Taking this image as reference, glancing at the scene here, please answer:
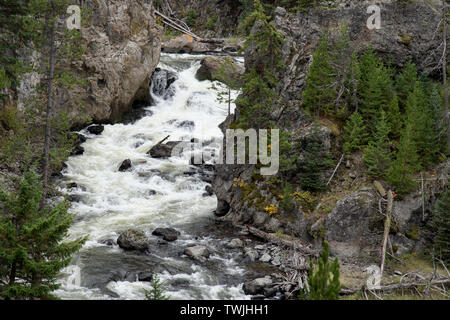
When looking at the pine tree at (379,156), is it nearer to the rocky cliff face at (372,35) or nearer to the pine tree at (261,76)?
the rocky cliff face at (372,35)

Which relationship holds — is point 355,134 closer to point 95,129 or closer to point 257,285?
point 257,285

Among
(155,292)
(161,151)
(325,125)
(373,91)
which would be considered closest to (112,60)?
(161,151)

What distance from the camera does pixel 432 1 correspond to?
2170 centimetres

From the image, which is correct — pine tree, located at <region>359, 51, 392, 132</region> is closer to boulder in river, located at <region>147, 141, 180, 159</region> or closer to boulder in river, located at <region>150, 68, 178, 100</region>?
boulder in river, located at <region>147, 141, 180, 159</region>

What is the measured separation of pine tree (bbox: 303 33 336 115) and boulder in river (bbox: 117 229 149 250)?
11281mm

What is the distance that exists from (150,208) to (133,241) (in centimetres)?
543

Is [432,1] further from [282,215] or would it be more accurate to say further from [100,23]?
[100,23]

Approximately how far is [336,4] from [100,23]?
2052cm

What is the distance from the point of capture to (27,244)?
30.7 feet

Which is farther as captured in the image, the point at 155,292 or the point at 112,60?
the point at 112,60

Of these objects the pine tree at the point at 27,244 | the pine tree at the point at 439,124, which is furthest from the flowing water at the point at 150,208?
the pine tree at the point at 439,124

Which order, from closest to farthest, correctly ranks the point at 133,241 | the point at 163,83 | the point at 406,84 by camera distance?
the point at 133,241, the point at 406,84, the point at 163,83
